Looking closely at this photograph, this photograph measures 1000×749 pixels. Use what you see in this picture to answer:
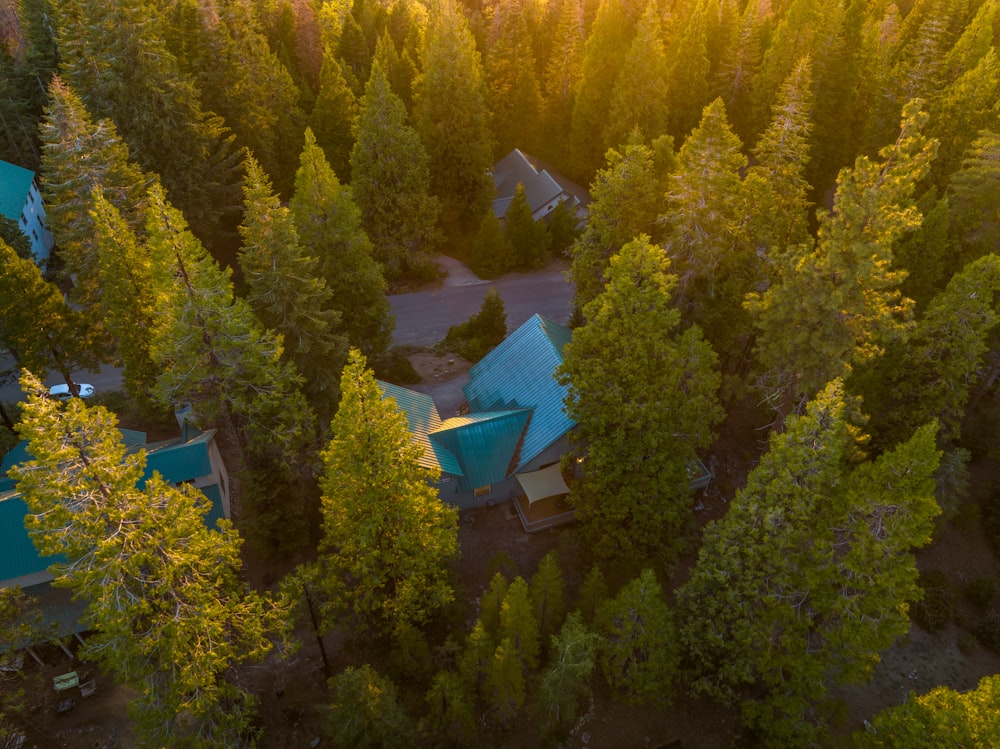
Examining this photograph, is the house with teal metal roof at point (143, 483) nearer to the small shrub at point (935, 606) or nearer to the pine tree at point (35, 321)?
the pine tree at point (35, 321)

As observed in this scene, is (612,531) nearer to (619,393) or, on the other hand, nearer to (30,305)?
(619,393)

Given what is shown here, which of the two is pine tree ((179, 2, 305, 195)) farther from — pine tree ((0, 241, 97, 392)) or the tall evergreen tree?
pine tree ((0, 241, 97, 392))

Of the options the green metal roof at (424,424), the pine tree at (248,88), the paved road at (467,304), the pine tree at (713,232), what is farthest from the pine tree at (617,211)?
the pine tree at (248,88)

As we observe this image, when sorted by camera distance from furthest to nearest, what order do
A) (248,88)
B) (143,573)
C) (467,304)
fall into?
(467,304)
(248,88)
(143,573)

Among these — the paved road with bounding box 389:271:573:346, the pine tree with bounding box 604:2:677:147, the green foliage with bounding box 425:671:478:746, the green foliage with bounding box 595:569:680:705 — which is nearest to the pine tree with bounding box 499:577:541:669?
the green foliage with bounding box 425:671:478:746

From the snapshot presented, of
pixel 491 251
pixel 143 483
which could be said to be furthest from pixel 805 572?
pixel 491 251

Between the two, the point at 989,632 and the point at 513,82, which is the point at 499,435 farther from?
the point at 513,82

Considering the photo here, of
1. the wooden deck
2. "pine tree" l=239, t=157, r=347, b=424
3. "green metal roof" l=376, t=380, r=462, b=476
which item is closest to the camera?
"pine tree" l=239, t=157, r=347, b=424
